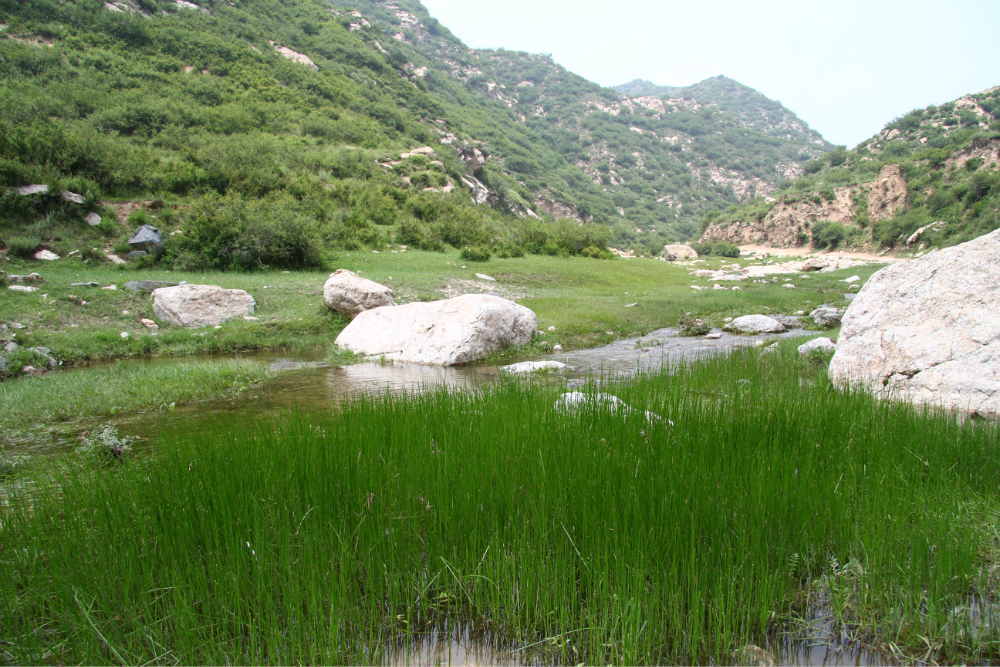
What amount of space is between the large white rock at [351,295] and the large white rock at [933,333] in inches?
484

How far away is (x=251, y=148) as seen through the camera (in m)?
30.5

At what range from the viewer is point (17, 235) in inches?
651

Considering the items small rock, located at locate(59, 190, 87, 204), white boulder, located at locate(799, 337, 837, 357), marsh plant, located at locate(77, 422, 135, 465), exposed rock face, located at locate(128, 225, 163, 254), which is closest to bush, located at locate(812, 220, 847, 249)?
white boulder, located at locate(799, 337, 837, 357)

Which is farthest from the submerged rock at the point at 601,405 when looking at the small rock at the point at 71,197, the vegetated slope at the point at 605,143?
the vegetated slope at the point at 605,143

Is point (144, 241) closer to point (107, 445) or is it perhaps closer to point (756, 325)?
point (107, 445)

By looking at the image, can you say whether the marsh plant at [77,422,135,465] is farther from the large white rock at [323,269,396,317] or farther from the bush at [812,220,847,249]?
the bush at [812,220,847,249]

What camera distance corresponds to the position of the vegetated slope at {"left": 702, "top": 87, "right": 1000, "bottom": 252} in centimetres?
3922

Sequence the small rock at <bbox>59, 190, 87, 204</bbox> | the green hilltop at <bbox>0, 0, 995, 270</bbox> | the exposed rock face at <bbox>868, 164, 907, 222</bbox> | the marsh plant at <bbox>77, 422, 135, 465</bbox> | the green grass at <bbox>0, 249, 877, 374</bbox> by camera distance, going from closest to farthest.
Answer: the marsh plant at <bbox>77, 422, 135, 465</bbox>
the green grass at <bbox>0, 249, 877, 374</bbox>
the small rock at <bbox>59, 190, 87, 204</bbox>
the green hilltop at <bbox>0, 0, 995, 270</bbox>
the exposed rock face at <bbox>868, 164, 907, 222</bbox>

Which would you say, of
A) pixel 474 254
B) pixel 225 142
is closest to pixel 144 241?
pixel 474 254

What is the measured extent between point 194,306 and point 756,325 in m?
18.2

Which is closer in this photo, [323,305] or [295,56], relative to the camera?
[323,305]

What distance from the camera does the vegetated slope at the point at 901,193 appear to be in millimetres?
39219

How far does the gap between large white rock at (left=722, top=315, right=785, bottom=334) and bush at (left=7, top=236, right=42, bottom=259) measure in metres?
24.7

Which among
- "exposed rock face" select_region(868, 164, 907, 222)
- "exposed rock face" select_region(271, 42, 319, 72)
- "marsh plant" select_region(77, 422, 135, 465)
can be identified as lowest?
"marsh plant" select_region(77, 422, 135, 465)
